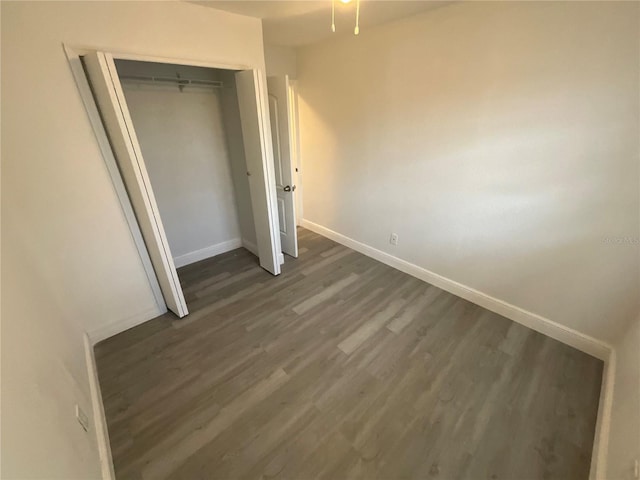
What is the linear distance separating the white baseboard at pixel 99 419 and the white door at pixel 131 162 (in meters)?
0.64

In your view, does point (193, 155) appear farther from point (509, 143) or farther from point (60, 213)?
point (509, 143)

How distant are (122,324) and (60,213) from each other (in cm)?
102

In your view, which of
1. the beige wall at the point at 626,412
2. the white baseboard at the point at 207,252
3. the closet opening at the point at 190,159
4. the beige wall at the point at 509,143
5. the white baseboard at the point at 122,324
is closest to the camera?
the beige wall at the point at 626,412

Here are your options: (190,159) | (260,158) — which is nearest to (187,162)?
(190,159)

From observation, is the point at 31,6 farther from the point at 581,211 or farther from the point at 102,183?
the point at 581,211

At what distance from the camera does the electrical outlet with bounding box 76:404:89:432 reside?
4.25 ft

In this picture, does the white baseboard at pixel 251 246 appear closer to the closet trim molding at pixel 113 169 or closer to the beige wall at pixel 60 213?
the closet trim molding at pixel 113 169

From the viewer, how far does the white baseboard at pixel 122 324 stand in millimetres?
2166

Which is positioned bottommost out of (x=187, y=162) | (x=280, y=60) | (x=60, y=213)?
(x=60, y=213)

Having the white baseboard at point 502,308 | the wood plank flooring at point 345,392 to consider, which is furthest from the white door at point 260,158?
the white baseboard at point 502,308

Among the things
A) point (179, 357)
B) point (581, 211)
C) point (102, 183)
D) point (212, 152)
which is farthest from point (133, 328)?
point (581, 211)

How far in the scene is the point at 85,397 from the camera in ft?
5.06

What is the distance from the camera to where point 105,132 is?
6.12 ft

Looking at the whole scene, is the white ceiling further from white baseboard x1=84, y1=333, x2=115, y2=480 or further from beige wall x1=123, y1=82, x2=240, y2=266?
white baseboard x1=84, y1=333, x2=115, y2=480
